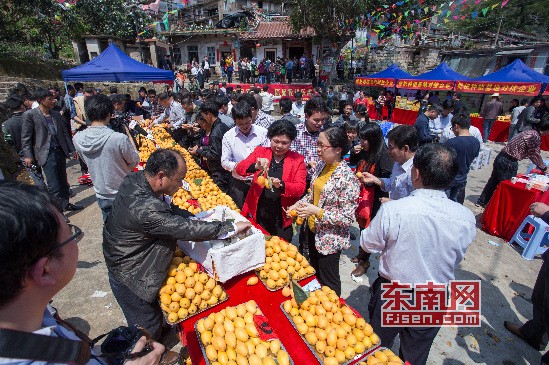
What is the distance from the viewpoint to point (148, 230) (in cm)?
213

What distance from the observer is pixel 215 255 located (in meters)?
2.26

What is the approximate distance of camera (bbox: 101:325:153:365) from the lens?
136 cm

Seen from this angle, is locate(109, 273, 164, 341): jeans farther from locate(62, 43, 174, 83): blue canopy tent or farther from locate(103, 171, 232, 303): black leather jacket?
locate(62, 43, 174, 83): blue canopy tent

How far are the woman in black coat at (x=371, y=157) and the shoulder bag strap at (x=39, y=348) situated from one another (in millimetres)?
3650

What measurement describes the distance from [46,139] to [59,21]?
702 inches

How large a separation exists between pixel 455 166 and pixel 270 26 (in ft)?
96.6

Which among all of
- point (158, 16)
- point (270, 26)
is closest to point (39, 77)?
point (270, 26)

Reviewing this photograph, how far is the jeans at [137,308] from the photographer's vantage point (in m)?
2.41

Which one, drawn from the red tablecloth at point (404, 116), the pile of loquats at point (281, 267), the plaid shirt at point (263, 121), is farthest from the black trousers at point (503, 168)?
A: the red tablecloth at point (404, 116)

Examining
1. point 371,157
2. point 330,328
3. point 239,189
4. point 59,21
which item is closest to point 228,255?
point 330,328

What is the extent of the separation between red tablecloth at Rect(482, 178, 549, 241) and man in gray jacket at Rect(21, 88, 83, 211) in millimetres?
7678

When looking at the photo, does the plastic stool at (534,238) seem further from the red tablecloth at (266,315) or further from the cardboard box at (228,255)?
the cardboard box at (228,255)

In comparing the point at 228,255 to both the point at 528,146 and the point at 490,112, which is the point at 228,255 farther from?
the point at 490,112

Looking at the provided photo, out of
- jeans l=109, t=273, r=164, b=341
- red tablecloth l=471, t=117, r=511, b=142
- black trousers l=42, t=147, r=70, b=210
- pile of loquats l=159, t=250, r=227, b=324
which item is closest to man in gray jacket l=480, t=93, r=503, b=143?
red tablecloth l=471, t=117, r=511, b=142
